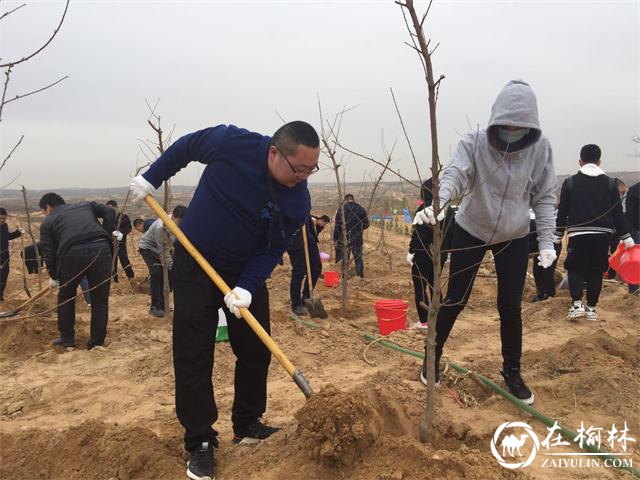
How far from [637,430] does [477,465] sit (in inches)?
53.5

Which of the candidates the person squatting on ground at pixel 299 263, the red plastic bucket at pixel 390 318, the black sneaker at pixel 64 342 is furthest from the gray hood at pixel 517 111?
the black sneaker at pixel 64 342

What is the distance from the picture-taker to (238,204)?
2203 millimetres

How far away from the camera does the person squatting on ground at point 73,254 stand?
4223 millimetres

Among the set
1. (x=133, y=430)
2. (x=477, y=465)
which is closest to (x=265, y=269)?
(x=133, y=430)

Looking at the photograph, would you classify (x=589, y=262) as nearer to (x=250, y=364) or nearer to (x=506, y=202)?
(x=506, y=202)

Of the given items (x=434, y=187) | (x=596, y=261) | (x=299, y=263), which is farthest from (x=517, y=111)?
(x=299, y=263)

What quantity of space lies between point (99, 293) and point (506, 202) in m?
3.83

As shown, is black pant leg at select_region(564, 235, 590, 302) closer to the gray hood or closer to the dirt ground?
the dirt ground

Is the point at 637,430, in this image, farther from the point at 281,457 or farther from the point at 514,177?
the point at 281,457

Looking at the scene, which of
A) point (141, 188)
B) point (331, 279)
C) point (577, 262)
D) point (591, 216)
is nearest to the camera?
point (141, 188)

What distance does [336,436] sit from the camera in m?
1.95

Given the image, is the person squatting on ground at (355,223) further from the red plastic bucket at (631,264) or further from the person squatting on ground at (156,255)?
the red plastic bucket at (631,264)

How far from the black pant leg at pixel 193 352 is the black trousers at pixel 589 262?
13.8ft

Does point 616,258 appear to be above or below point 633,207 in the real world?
below
